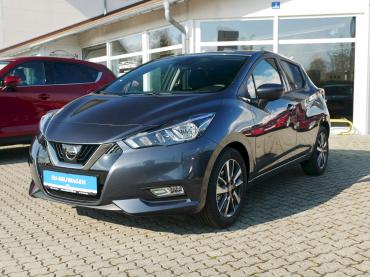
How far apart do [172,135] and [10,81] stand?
452 centimetres

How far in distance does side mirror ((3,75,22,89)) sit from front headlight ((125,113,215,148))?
4.39 metres

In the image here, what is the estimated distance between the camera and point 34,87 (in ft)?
25.3

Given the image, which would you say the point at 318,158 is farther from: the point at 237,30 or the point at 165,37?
the point at 165,37

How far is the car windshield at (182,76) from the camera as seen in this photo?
4.61m

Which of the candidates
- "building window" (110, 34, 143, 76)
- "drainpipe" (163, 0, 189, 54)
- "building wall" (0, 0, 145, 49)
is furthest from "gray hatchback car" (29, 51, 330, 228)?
"building wall" (0, 0, 145, 49)

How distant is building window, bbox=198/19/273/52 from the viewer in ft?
39.2

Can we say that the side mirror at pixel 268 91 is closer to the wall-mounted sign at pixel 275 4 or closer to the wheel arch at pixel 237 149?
the wheel arch at pixel 237 149

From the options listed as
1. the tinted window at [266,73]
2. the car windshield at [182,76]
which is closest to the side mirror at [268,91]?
the tinted window at [266,73]

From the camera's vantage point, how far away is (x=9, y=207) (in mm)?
4883

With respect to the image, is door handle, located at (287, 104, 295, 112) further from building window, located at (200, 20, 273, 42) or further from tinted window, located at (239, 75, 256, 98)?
building window, located at (200, 20, 273, 42)

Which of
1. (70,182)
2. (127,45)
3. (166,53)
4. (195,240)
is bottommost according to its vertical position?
(195,240)

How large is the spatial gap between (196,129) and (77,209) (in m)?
1.68

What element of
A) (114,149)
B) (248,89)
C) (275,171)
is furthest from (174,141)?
(275,171)

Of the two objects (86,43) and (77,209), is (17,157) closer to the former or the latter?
(77,209)
